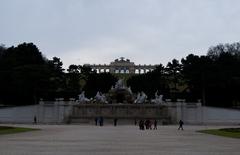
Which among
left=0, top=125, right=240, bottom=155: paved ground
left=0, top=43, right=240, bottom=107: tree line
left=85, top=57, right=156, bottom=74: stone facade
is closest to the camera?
left=0, top=125, right=240, bottom=155: paved ground

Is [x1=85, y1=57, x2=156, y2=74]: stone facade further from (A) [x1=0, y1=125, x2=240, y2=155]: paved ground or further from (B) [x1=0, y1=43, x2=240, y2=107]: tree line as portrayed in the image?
(A) [x1=0, y1=125, x2=240, y2=155]: paved ground

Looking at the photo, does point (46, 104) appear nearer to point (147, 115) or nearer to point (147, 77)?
point (147, 115)

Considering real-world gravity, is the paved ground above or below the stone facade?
below

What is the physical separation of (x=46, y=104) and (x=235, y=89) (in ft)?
113

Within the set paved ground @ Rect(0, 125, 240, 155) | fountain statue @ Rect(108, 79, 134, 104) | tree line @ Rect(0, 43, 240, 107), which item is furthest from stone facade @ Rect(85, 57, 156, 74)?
paved ground @ Rect(0, 125, 240, 155)

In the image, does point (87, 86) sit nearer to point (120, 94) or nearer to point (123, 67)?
point (120, 94)

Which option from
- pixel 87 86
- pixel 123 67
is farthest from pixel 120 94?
pixel 123 67

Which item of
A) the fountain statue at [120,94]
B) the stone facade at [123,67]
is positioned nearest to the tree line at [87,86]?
the fountain statue at [120,94]

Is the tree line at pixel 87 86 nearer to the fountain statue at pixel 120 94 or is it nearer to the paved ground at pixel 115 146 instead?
the fountain statue at pixel 120 94

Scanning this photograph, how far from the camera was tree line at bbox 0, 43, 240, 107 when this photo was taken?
9306cm

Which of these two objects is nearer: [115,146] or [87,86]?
[115,146]

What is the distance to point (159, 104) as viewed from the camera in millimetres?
85375

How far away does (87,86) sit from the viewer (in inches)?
4835

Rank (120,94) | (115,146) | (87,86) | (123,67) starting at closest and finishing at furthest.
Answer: (115,146), (120,94), (87,86), (123,67)
